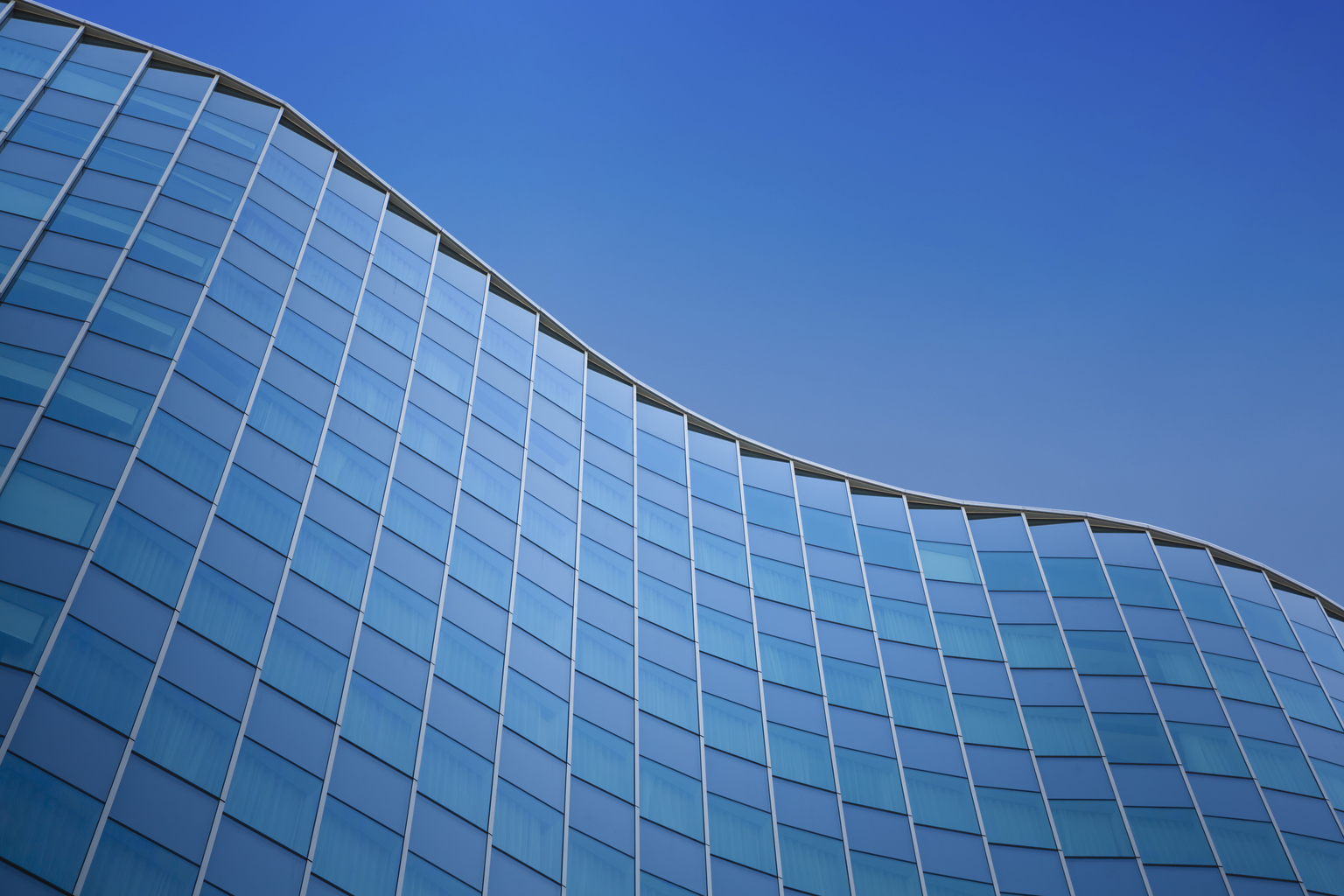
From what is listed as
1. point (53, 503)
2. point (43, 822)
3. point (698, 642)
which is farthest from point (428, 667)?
point (698, 642)

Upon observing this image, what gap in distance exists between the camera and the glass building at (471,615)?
18578 millimetres

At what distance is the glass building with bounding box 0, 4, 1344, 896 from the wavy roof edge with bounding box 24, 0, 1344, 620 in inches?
5.3

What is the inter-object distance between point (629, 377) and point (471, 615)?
44.6ft

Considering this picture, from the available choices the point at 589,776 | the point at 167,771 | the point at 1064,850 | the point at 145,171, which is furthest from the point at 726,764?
the point at 145,171

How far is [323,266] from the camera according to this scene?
29.0 m

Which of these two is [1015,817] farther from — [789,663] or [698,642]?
[698,642]

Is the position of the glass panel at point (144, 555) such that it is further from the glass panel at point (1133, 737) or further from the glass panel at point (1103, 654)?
the glass panel at point (1103, 654)

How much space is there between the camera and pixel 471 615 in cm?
2505

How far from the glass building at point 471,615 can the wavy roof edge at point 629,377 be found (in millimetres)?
135

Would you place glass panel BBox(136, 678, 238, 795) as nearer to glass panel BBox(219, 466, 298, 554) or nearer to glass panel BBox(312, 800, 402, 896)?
glass panel BBox(312, 800, 402, 896)

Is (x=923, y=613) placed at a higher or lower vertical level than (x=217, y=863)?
higher

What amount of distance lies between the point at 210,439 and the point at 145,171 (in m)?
8.29

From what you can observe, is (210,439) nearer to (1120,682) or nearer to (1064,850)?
(1064,850)

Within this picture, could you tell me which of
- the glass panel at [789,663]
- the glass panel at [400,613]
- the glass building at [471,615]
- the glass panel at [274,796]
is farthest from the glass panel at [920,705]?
the glass panel at [274,796]
